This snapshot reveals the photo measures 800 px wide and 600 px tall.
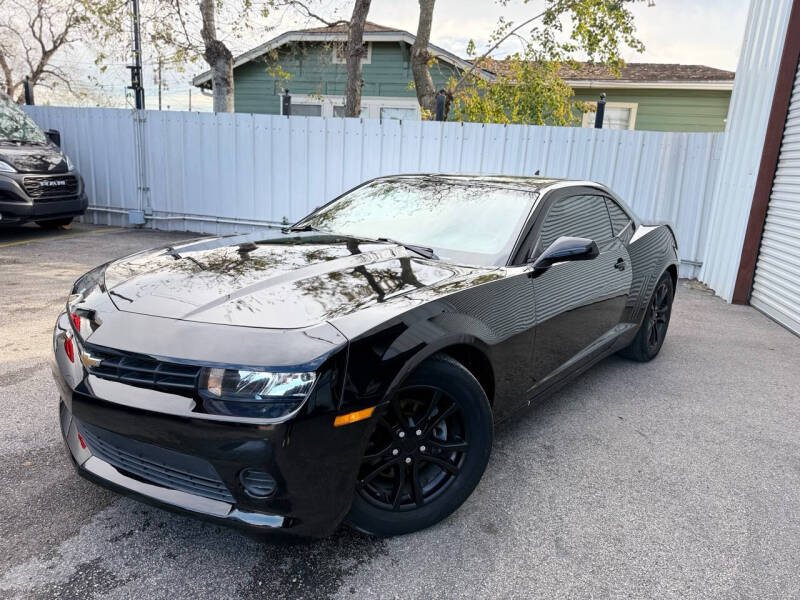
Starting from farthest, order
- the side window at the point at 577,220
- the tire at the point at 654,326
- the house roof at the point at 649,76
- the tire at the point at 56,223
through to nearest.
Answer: the house roof at the point at 649,76 → the tire at the point at 56,223 → the tire at the point at 654,326 → the side window at the point at 577,220

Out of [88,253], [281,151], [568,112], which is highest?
[568,112]

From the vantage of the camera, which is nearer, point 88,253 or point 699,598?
point 699,598

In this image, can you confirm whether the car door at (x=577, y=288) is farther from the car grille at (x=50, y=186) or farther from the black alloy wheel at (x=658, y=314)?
the car grille at (x=50, y=186)

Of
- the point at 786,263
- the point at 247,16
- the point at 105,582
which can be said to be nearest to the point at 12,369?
the point at 105,582

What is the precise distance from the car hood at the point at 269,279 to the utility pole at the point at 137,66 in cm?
894

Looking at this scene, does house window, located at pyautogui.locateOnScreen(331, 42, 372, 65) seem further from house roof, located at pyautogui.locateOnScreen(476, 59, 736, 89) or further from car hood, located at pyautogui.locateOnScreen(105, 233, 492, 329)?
car hood, located at pyautogui.locateOnScreen(105, 233, 492, 329)

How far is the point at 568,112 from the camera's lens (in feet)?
42.6

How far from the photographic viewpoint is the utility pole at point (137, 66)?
10711 mm

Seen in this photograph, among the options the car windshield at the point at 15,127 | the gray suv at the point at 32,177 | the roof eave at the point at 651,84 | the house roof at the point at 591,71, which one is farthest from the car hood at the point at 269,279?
the roof eave at the point at 651,84

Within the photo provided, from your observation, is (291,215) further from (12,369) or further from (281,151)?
(12,369)

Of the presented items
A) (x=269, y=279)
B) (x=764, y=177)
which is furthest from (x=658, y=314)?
(x=269, y=279)

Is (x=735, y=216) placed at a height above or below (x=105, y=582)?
above

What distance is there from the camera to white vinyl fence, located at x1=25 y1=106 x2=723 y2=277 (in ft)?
27.5

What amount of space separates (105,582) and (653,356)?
4282mm
